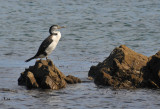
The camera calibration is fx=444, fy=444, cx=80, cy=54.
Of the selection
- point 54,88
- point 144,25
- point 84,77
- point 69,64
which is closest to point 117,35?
point 144,25

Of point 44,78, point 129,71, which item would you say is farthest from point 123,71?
point 44,78

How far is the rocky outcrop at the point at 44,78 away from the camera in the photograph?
46.7ft

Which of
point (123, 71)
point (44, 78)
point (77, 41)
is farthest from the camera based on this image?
point (77, 41)

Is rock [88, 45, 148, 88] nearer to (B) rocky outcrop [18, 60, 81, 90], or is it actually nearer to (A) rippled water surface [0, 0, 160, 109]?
(A) rippled water surface [0, 0, 160, 109]

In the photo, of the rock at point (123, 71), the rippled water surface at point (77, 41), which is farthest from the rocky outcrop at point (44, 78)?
the rock at point (123, 71)

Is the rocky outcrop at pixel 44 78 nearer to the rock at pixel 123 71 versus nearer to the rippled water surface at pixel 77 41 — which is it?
the rippled water surface at pixel 77 41

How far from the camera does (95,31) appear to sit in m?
29.7

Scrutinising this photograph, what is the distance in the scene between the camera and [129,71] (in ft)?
48.7

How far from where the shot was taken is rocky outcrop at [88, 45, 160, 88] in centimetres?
1462

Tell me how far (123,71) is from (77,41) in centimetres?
1130

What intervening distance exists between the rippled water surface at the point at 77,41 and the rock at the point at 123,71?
50 cm

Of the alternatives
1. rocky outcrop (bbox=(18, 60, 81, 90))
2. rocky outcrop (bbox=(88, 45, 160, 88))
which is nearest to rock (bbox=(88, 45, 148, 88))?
rocky outcrop (bbox=(88, 45, 160, 88))

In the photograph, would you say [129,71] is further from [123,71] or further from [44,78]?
[44,78]

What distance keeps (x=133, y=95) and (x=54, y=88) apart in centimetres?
256
